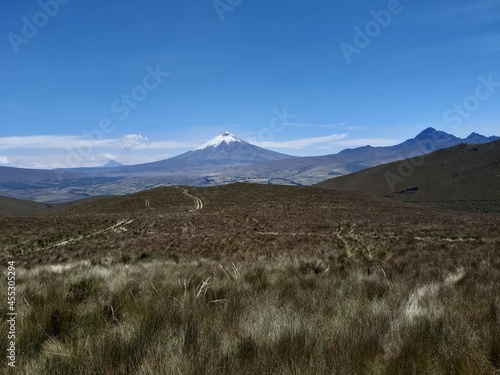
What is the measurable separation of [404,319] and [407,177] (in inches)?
6835

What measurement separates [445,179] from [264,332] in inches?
6435

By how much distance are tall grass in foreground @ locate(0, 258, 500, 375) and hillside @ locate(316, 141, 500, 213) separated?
359 feet

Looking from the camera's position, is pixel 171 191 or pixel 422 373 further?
pixel 171 191

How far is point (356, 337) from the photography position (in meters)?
3.03

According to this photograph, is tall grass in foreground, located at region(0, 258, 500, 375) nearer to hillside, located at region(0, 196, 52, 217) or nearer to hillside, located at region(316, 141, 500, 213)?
hillside, located at region(316, 141, 500, 213)

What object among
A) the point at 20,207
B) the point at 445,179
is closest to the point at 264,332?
the point at 445,179

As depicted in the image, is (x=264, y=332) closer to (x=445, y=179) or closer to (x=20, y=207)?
(x=445, y=179)

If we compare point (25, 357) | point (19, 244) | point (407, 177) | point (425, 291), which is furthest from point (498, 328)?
point (407, 177)

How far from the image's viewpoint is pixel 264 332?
10.6 ft

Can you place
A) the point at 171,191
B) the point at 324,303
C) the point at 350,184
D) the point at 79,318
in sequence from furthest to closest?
the point at 350,184, the point at 171,191, the point at 324,303, the point at 79,318

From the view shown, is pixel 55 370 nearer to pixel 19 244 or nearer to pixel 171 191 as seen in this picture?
pixel 19 244

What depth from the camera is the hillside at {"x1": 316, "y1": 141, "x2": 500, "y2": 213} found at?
115 metres

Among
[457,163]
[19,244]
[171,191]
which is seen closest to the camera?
[19,244]

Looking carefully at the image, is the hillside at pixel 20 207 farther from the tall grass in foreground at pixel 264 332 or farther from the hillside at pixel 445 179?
the tall grass in foreground at pixel 264 332
